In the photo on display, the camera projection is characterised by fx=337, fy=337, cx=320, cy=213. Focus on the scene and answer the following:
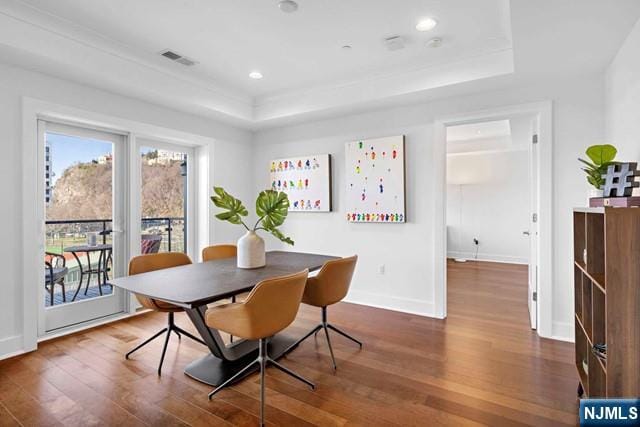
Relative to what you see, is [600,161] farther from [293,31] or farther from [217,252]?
[217,252]

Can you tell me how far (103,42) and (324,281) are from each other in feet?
8.97

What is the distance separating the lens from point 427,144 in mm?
3713

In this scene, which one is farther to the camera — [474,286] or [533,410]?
[474,286]

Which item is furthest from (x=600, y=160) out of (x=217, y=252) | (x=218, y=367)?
(x=217, y=252)

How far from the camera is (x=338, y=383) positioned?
2307 mm

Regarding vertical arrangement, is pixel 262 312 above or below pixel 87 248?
below

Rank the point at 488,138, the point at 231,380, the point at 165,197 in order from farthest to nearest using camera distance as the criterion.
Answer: the point at 488,138 → the point at 165,197 → the point at 231,380

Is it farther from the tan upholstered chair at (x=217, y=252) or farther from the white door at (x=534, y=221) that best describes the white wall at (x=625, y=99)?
the tan upholstered chair at (x=217, y=252)

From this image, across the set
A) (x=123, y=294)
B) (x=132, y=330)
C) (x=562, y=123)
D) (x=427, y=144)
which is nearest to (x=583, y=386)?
(x=562, y=123)

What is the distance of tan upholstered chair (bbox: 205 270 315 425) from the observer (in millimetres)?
1921

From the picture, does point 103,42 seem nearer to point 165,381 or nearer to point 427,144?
point 165,381

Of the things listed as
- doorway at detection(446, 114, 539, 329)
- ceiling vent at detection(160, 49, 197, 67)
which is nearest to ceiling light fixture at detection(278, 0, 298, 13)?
ceiling vent at detection(160, 49, 197, 67)

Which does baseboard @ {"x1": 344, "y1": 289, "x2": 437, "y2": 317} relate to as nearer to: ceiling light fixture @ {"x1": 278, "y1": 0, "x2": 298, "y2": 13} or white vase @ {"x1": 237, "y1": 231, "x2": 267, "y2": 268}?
white vase @ {"x1": 237, "y1": 231, "x2": 267, "y2": 268}

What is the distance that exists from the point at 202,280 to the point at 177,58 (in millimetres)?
2238
